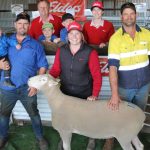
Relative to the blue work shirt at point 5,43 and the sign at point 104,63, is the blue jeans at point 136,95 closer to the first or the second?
the sign at point 104,63

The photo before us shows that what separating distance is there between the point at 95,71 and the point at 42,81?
25.7 inches

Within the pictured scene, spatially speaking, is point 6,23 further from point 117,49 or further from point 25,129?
point 117,49

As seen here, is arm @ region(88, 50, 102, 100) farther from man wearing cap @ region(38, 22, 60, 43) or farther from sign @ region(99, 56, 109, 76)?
man wearing cap @ region(38, 22, 60, 43)

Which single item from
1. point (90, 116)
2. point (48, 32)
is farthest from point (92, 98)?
point (48, 32)

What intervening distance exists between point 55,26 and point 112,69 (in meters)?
2.15

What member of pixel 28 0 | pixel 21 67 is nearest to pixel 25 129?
pixel 21 67

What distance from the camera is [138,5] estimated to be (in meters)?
8.03

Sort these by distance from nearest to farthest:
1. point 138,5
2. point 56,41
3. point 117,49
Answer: point 117,49
point 56,41
point 138,5

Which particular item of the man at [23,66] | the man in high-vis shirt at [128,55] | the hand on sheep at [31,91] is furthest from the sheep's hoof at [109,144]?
the hand on sheep at [31,91]

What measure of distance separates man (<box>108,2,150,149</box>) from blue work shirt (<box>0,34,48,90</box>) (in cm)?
98

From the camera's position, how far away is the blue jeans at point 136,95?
4168 millimetres

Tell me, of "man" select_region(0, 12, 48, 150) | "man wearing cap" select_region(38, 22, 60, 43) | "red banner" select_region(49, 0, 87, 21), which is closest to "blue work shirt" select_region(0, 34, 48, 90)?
"man" select_region(0, 12, 48, 150)

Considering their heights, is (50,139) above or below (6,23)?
below

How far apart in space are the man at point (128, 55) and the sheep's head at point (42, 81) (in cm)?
69
